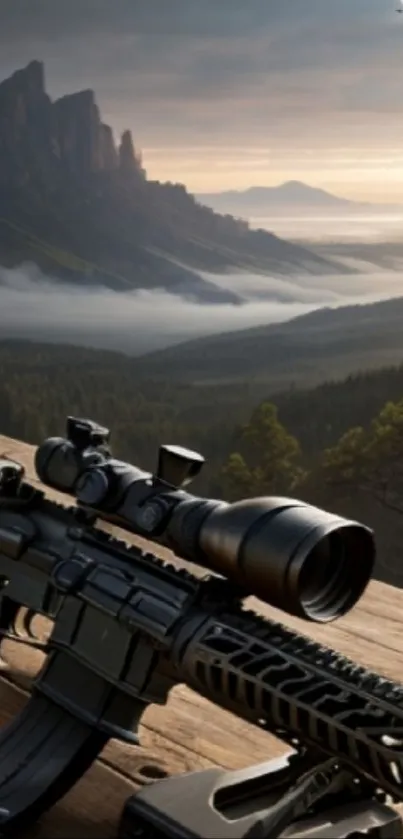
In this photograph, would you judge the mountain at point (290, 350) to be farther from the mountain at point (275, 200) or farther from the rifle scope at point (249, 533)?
the rifle scope at point (249, 533)

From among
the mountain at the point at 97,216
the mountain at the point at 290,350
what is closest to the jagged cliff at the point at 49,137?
the mountain at the point at 97,216

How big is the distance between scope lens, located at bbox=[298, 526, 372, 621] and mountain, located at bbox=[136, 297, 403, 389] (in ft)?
Result: 12.5

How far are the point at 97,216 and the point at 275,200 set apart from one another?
3.33 ft

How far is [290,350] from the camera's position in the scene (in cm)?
513

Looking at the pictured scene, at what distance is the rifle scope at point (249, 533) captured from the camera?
1.15 metres

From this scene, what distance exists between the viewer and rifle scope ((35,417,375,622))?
1.15m

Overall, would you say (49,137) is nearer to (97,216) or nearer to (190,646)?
(97,216)

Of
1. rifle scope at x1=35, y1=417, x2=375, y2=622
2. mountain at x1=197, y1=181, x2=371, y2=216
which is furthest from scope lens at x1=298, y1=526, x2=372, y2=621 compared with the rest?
mountain at x1=197, y1=181, x2=371, y2=216

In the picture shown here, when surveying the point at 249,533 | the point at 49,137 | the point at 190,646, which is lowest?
the point at 190,646

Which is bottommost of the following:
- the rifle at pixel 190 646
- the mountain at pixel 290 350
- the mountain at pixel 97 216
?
the rifle at pixel 190 646

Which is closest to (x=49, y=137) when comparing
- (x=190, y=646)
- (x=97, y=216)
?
(x=97, y=216)

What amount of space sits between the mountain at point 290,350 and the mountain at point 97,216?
0.90 ft

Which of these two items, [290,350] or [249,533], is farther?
[290,350]

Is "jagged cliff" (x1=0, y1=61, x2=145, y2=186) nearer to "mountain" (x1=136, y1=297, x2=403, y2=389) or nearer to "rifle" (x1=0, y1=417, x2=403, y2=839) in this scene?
"mountain" (x1=136, y1=297, x2=403, y2=389)
